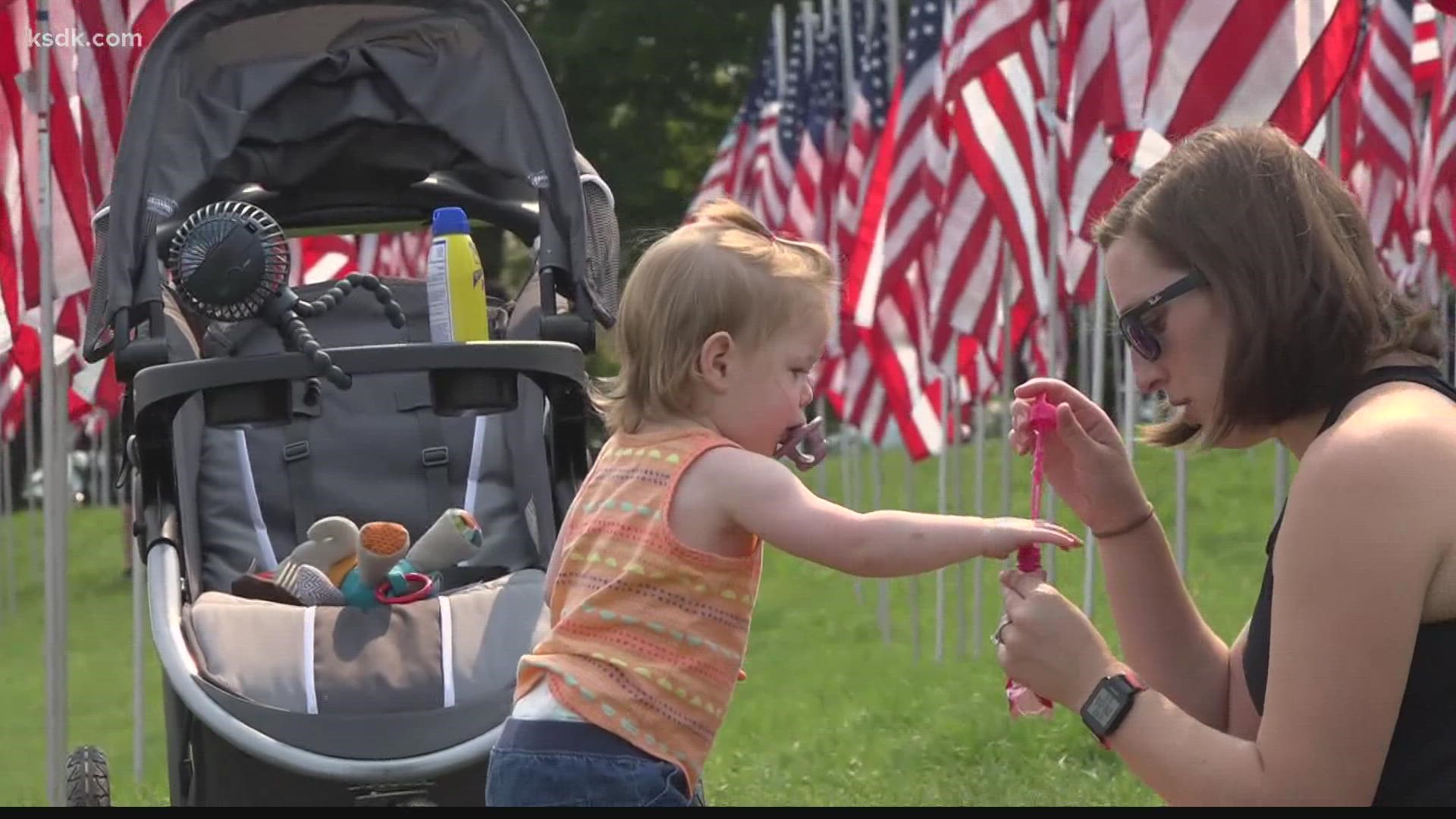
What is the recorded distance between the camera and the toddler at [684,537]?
130 inches

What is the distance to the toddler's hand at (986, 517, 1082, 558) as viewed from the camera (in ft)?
9.79

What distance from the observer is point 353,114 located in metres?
6.50

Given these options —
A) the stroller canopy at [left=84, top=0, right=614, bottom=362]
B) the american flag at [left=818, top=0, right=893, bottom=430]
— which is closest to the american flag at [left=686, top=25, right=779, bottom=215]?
the american flag at [left=818, top=0, right=893, bottom=430]

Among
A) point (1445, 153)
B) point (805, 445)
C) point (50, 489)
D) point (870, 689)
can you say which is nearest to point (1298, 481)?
point (805, 445)

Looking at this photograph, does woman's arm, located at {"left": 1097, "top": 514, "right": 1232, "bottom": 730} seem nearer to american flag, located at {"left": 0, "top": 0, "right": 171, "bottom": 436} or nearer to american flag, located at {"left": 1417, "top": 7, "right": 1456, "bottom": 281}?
american flag, located at {"left": 0, "top": 0, "right": 171, "bottom": 436}

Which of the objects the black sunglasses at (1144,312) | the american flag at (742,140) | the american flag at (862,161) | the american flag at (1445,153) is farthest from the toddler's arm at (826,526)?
the american flag at (742,140)

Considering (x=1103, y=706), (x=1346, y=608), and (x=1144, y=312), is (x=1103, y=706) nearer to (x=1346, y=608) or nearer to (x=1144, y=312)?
(x=1346, y=608)

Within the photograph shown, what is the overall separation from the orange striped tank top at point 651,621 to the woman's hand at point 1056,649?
0.58 metres

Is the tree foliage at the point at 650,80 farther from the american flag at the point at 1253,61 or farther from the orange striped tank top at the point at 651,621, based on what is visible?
the orange striped tank top at the point at 651,621

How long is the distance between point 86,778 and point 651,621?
315 cm

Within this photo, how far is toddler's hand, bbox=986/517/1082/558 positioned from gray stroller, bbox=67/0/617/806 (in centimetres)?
170

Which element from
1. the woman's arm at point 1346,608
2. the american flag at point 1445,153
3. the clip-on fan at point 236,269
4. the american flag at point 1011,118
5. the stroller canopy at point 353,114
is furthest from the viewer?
the american flag at point 1011,118

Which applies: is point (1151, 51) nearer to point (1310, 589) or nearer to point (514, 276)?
point (1310, 589)
